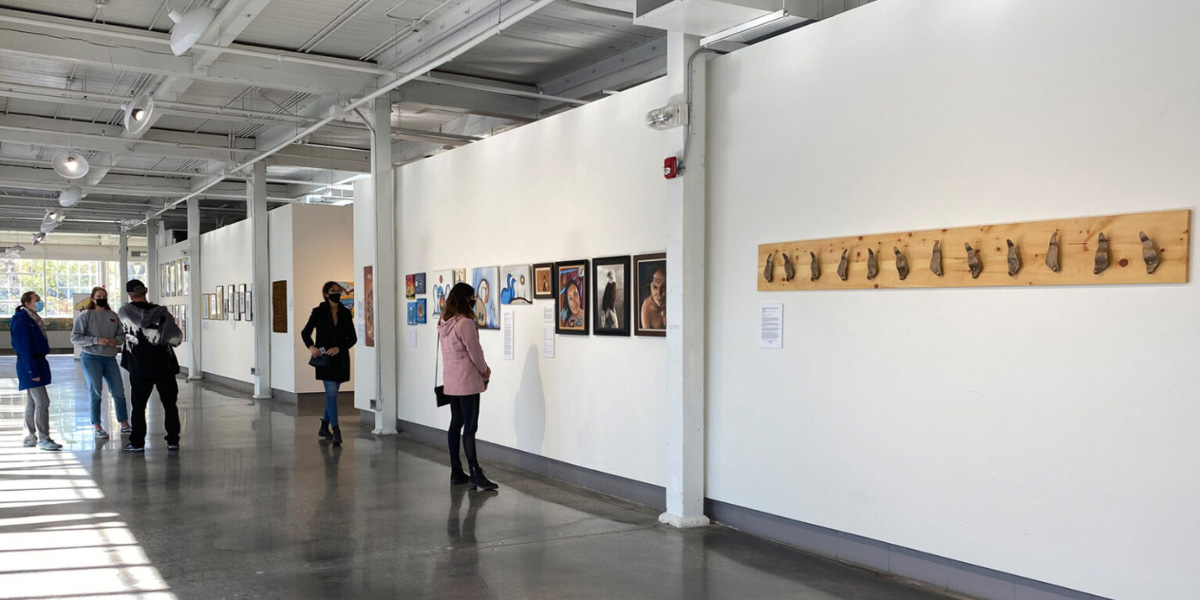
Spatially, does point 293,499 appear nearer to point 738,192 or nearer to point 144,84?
point 738,192

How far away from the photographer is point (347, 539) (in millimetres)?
6082

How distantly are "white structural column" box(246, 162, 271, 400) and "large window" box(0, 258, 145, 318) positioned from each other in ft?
71.0

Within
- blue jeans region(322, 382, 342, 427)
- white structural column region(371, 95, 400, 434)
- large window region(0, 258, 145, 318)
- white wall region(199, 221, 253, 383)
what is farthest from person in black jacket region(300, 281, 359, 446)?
large window region(0, 258, 145, 318)

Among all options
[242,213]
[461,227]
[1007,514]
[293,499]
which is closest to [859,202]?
[1007,514]

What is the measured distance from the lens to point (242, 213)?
26219mm

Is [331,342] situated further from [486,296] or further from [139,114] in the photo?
[139,114]

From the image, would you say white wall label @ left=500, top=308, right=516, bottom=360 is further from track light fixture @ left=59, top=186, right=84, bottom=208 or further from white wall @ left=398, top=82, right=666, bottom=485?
track light fixture @ left=59, top=186, right=84, bottom=208

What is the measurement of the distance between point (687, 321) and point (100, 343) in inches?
274

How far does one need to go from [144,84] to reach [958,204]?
1061 cm

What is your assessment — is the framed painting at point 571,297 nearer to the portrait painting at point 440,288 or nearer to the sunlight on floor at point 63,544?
the portrait painting at point 440,288

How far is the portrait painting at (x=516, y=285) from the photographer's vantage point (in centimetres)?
876

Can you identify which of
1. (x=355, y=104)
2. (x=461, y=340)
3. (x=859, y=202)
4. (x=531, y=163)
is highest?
(x=355, y=104)

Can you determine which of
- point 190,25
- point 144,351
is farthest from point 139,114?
point 190,25

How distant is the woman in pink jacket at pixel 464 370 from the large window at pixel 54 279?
31.7m
